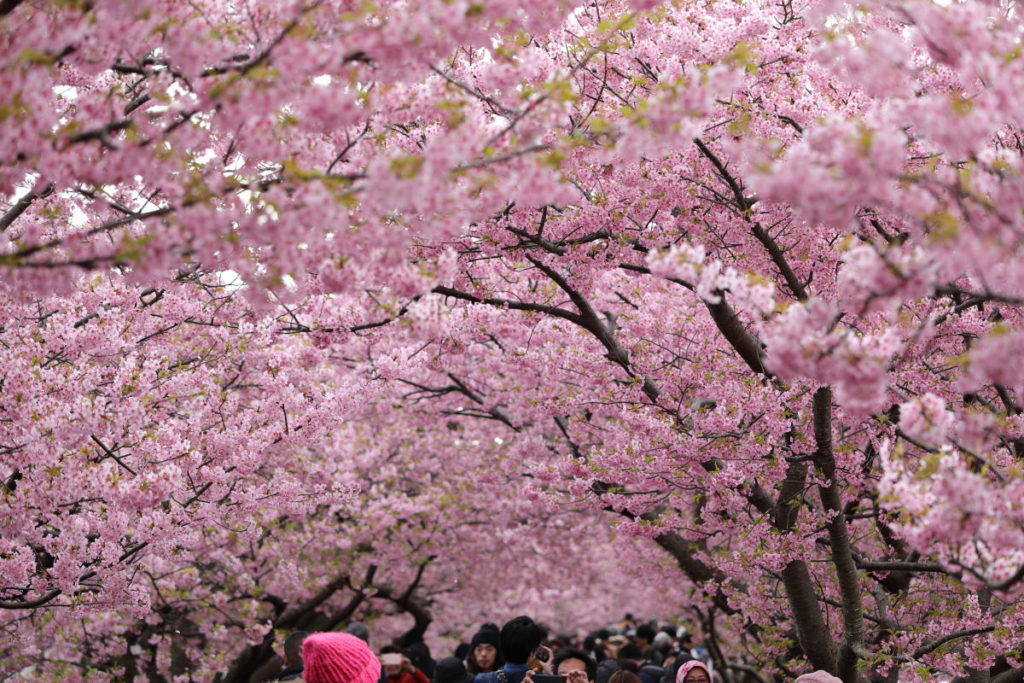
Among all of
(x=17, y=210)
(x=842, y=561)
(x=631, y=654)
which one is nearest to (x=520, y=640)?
(x=842, y=561)

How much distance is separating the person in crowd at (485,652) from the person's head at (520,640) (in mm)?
953

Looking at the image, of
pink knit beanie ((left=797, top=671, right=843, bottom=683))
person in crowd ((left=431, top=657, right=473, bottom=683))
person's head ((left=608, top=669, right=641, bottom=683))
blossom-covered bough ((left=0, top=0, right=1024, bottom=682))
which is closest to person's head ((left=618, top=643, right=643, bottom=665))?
blossom-covered bough ((left=0, top=0, right=1024, bottom=682))

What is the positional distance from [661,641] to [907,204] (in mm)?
10629

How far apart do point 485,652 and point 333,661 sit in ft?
10.6

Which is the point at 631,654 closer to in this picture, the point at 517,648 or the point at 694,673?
the point at 694,673

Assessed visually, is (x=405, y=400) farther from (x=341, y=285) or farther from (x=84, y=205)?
(x=341, y=285)

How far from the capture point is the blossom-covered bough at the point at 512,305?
12.3 feet

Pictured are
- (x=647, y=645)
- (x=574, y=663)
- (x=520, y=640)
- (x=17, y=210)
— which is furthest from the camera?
(x=647, y=645)

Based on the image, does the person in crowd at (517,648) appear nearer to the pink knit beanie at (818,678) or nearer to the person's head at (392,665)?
the person's head at (392,665)

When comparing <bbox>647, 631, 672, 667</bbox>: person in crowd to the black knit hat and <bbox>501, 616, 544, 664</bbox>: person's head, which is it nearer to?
the black knit hat

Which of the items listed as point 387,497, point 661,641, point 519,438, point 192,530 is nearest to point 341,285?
point 192,530

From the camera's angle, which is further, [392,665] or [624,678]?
[392,665]

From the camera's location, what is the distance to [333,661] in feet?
14.9

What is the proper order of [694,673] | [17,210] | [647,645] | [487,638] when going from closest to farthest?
[17,210], [694,673], [487,638], [647,645]
